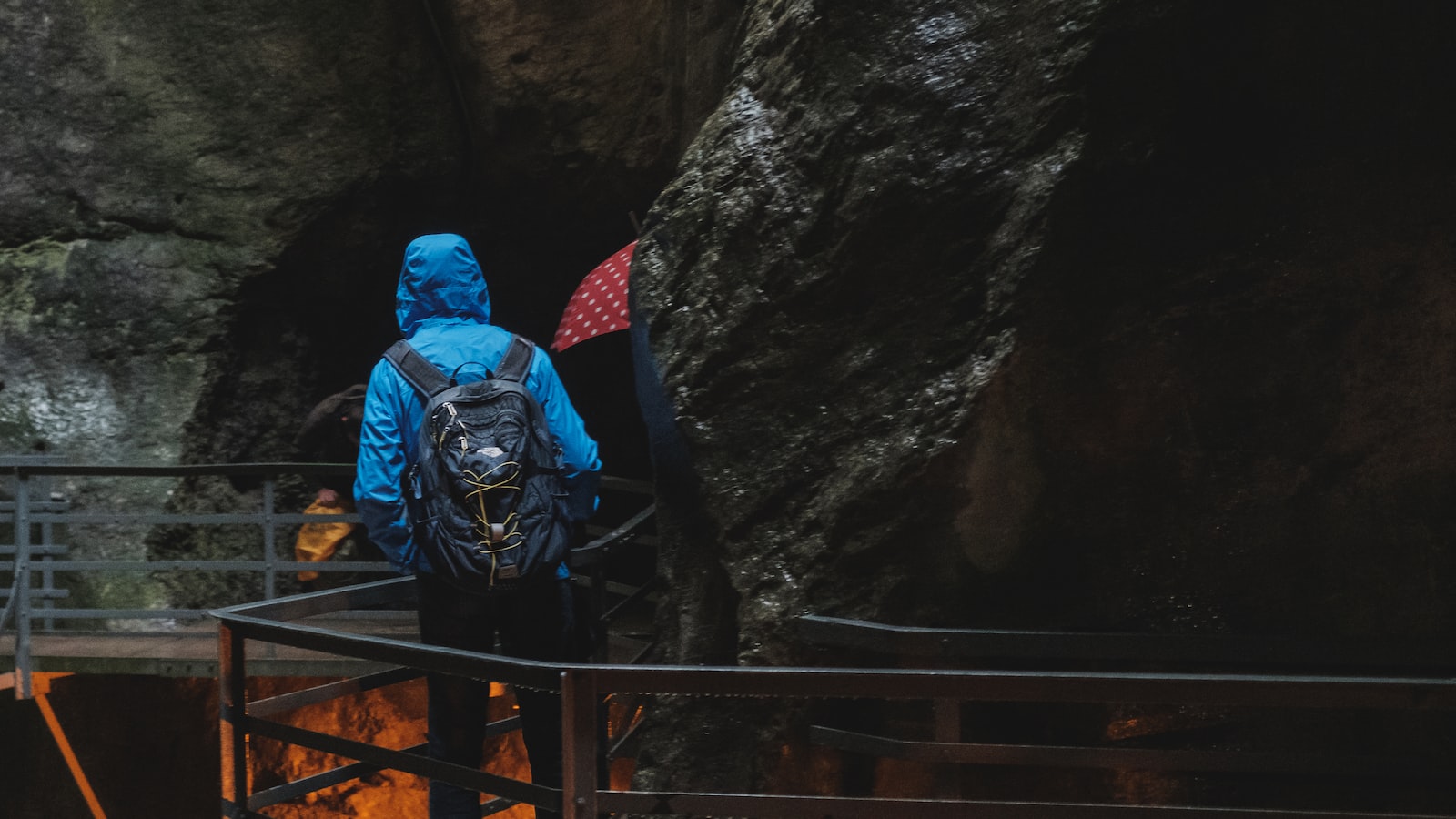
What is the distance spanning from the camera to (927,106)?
3.93 metres

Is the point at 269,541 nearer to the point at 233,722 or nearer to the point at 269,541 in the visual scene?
the point at 269,541

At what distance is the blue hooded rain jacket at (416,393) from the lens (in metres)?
3.66

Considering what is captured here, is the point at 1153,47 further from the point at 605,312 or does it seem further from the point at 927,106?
the point at 605,312

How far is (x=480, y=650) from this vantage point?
3.74 m

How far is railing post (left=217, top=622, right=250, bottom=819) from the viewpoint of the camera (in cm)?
343

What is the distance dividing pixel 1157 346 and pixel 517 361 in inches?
69.5

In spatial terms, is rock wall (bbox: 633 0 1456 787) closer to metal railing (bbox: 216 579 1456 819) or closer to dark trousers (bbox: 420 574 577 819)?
metal railing (bbox: 216 579 1456 819)

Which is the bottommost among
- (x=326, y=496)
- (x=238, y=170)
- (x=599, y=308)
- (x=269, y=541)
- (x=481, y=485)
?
(x=269, y=541)

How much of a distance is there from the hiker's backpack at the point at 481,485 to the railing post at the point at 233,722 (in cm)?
54

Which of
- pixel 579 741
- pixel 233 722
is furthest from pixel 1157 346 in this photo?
pixel 233 722

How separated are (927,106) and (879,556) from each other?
1.33m

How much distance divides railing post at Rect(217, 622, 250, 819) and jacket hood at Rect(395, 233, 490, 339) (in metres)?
1.02

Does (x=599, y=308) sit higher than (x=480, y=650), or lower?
higher

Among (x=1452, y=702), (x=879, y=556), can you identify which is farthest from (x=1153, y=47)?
(x=1452, y=702)
